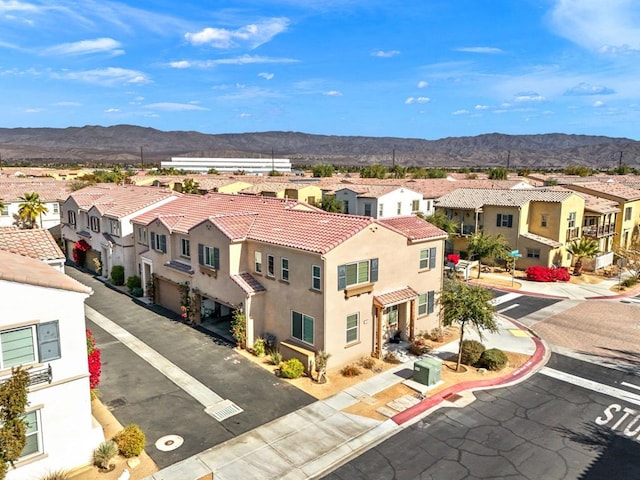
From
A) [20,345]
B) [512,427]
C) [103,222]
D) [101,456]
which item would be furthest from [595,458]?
[103,222]

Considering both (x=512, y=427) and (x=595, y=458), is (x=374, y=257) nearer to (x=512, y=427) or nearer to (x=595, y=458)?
(x=512, y=427)

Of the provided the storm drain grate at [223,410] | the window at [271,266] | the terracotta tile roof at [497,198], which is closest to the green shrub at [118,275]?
the window at [271,266]

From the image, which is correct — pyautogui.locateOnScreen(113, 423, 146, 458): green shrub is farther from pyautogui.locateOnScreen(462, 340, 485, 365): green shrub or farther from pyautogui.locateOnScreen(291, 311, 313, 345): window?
pyautogui.locateOnScreen(462, 340, 485, 365): green shrub

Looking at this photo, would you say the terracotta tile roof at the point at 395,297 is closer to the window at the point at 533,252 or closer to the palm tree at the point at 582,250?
the window at the point at 533,252

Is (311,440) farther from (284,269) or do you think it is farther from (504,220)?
(504,220)

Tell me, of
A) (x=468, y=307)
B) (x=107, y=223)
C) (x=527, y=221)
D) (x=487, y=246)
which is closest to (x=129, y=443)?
(x=468, y=307)
